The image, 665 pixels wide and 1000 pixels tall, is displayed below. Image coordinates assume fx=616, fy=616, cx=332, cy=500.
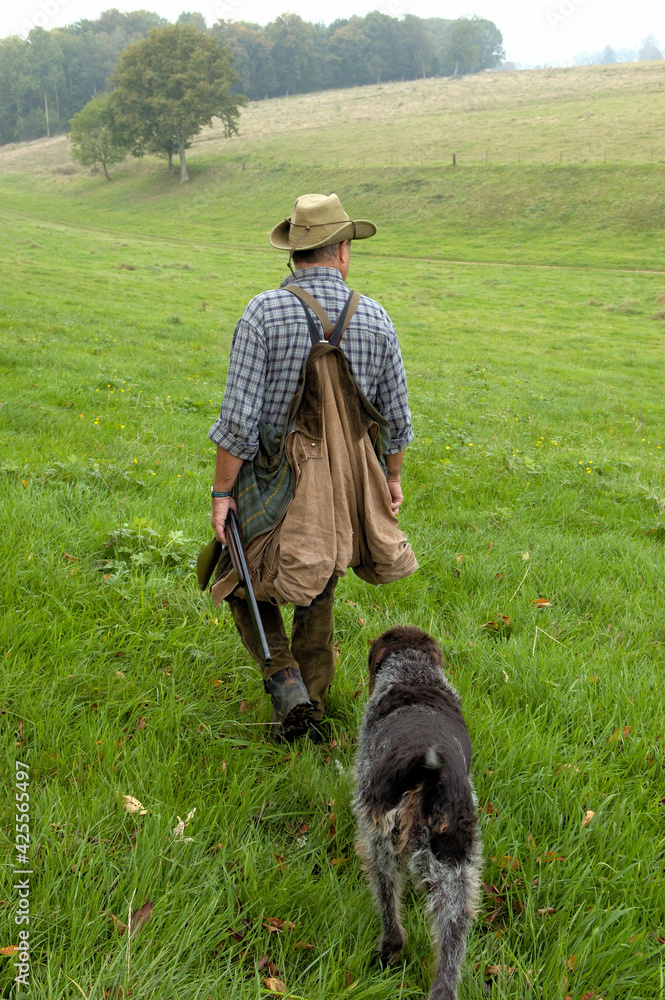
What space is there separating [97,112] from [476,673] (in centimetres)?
7515

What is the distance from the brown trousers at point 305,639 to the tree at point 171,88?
218ft

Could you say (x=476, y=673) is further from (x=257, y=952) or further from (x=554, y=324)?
(x=554, y=324)

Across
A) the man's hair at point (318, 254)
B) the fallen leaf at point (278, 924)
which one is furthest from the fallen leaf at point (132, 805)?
the man's hair at point (318, 254)

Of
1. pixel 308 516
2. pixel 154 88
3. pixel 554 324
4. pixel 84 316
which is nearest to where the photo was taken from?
pixel 308 516

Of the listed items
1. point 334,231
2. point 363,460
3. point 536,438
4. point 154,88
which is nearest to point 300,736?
point 363,460

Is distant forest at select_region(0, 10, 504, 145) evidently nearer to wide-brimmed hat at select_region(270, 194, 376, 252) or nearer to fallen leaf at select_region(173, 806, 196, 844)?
wide-brimmed hat at select_region(270, 194, 376, 252)

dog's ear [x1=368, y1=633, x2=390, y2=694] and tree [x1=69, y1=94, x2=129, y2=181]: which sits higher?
tree [x1=69, y1=94, x2=129, y2=181]

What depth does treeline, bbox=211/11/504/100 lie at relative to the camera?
9919 centimetres

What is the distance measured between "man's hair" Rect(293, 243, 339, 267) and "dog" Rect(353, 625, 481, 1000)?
2.13m

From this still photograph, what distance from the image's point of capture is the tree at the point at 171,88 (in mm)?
60406

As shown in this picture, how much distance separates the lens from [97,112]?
204 feet

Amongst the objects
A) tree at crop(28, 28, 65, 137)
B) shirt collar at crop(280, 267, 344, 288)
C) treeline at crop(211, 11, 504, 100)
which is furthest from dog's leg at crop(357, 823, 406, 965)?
tree at crop(28, 28, 65, 137)

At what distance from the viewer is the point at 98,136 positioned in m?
63.5

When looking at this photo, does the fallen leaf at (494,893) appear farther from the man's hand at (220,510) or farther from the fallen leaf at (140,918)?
the man's hand at (220,510)
